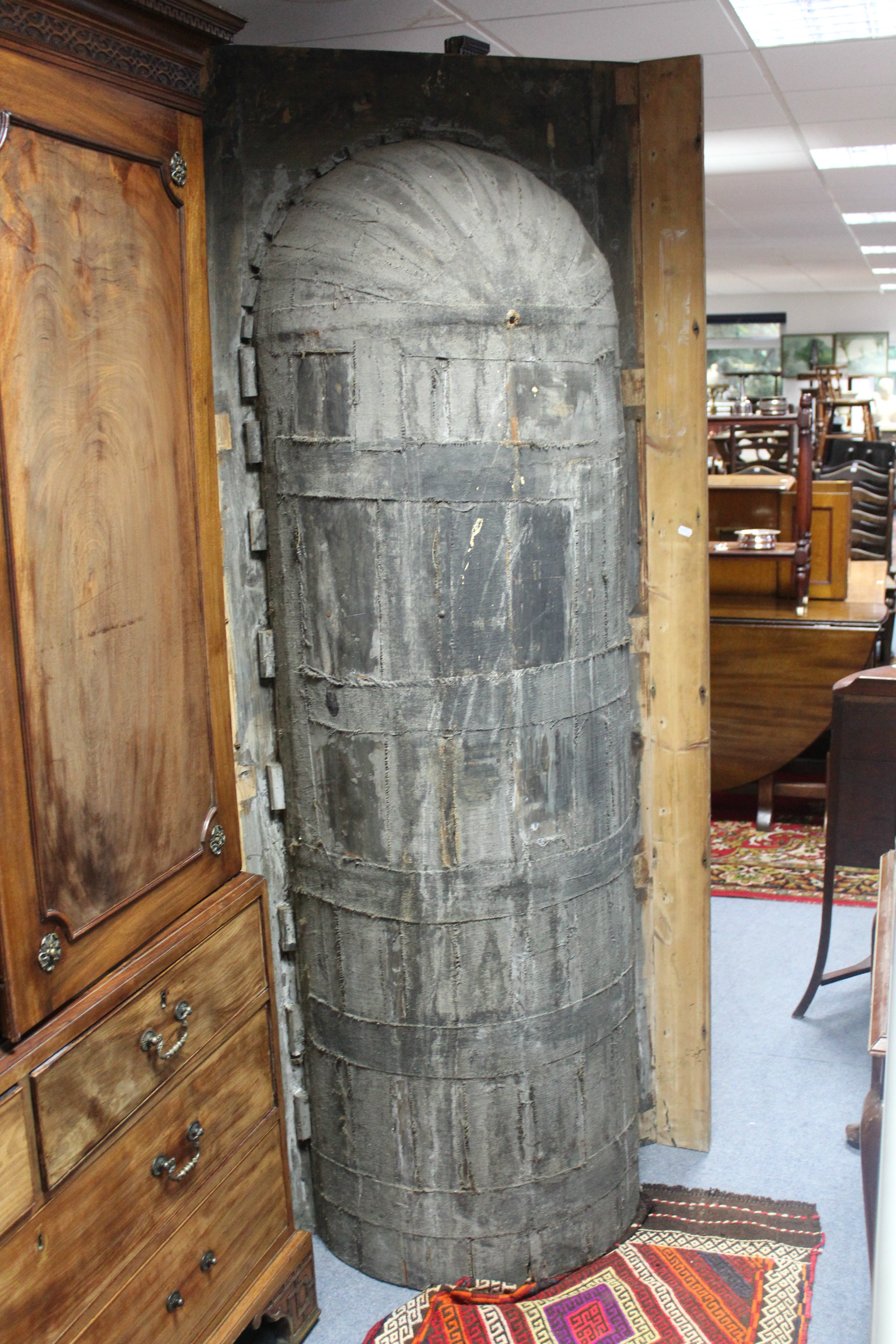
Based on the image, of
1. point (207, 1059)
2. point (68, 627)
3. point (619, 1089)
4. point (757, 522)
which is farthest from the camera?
point (757, 522)

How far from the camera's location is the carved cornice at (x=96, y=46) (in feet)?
4.99

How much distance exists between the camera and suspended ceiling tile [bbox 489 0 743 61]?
2.85 meters

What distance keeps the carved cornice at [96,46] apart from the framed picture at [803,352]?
1758cm

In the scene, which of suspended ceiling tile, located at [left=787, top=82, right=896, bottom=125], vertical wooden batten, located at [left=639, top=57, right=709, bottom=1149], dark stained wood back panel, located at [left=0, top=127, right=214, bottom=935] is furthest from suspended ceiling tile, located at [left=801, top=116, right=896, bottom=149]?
dark stained wood back panel, located at [left=0, top=127, right=214, bottom=935]

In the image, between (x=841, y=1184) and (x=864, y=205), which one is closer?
(x=841, y=1184)

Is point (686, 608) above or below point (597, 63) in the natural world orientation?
below

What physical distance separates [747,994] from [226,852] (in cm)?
213

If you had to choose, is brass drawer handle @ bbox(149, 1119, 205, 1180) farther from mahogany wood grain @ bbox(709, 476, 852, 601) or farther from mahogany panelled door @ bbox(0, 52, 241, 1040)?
mahogany wood grain @ bbox(709, 476, 852, 601)

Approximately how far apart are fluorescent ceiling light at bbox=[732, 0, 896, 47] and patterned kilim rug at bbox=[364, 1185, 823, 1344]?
278 centimetres

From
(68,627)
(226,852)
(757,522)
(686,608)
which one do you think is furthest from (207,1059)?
(757,522)

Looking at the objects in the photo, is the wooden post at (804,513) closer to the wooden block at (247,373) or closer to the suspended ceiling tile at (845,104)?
the suspended ceiling tile at (845,104)

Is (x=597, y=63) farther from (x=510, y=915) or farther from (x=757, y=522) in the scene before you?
(x=757, y=522)

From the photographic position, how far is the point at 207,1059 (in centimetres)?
207

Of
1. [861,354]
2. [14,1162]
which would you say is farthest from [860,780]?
[861,354]
